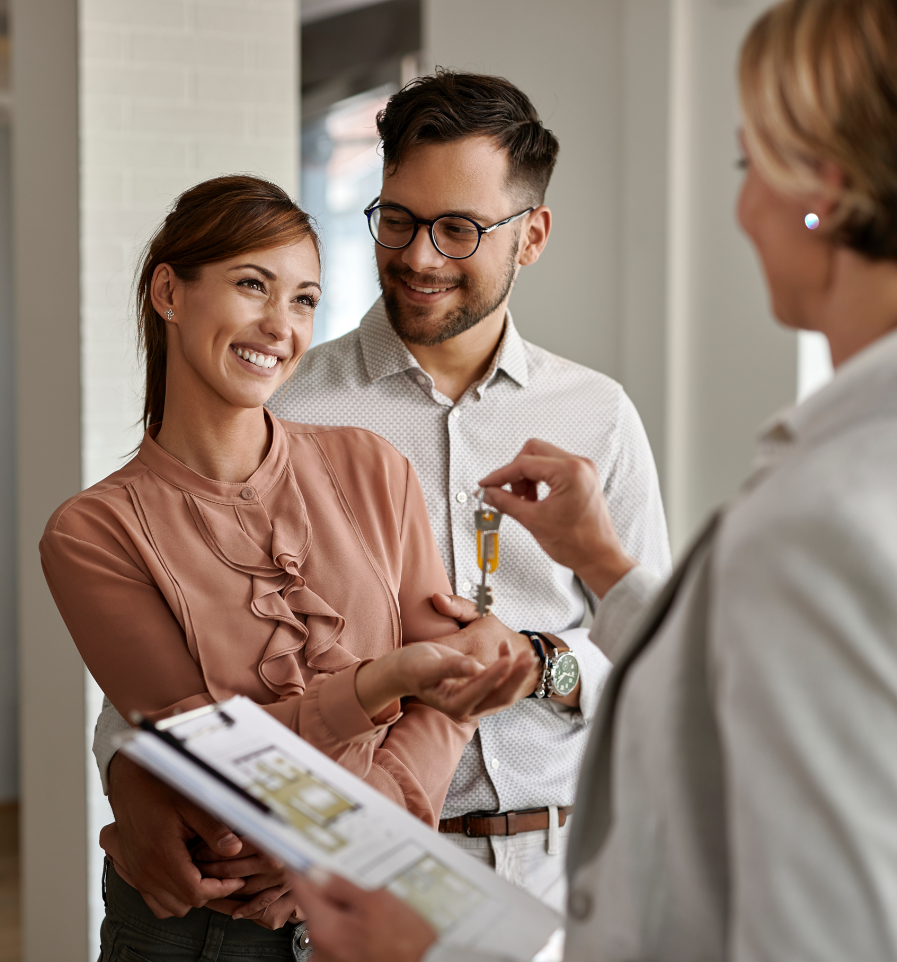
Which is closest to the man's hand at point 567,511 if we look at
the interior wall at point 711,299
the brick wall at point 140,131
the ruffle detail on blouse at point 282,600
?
the ruffle detail on blouse at point 282,600

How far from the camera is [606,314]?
417cm

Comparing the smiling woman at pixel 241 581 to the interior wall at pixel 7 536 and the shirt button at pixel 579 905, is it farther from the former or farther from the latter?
the interior wall at pixel 7 536

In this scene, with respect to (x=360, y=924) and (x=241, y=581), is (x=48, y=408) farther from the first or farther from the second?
(x=360, y=924)

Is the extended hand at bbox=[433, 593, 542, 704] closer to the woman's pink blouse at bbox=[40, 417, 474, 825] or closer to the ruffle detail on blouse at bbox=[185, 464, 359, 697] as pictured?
the woman's pink blouse at bbox=[40, 417, 474, 825]

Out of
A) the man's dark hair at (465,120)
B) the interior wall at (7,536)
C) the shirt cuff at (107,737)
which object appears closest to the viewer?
the shirt cuff at (107,737)

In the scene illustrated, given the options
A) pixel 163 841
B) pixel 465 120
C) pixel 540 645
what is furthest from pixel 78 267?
pixel 163 841

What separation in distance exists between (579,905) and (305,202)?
5.40 m

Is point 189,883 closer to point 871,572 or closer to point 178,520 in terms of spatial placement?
point 178,520

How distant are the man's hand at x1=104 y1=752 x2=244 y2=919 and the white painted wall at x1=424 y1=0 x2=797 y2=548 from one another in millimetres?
2942

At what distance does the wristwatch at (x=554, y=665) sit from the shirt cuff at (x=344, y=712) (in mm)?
498

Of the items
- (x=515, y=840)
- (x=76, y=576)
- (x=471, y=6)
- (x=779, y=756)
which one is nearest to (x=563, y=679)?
(x=515, y=840)

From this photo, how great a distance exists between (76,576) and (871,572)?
1.10 meters

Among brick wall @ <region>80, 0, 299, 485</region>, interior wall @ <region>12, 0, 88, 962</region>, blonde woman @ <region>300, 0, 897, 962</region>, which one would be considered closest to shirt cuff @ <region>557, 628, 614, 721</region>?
blonde woman @ <region>300, 0, 897, 962</region>

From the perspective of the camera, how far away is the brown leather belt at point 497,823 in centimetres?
185
